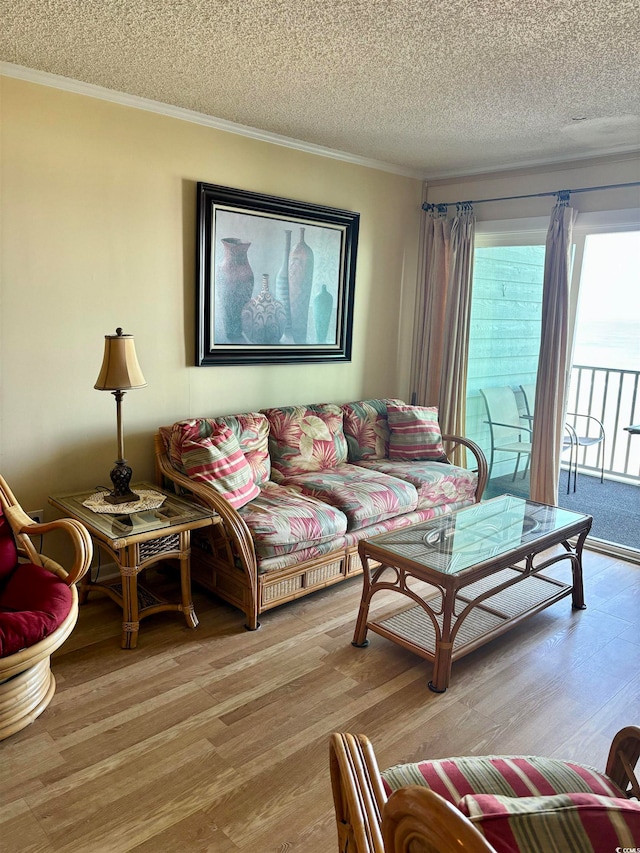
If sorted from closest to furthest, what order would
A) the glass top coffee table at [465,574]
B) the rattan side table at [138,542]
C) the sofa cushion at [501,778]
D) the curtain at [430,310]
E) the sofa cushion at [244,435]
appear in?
the sofa cushion at [501,778]
the glass top coffee table at [465,574]
the rattan side table at [138,542]
the sofa cushion at [244,435]
the curtain at [430,310]

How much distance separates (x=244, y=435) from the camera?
3.64 metres

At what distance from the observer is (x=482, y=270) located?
15.4 ft

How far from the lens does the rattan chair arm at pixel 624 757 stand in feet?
4.69

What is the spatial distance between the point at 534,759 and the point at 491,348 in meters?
3.62

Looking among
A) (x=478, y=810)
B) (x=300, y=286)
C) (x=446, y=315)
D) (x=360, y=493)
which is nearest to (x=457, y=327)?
(x=446, y=315)

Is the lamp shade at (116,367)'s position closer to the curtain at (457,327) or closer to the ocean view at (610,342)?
the curtain at (457,327)

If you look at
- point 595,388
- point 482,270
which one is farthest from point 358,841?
point 595,388

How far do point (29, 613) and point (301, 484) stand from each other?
5.88 ft

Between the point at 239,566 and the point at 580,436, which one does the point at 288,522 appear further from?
the point at 580,436

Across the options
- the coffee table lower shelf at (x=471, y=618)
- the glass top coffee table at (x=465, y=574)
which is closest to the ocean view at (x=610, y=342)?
the glass top coffee table at (x=465, y=574)

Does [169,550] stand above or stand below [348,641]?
above

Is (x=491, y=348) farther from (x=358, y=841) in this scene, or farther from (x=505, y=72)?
(x=358, y=841)

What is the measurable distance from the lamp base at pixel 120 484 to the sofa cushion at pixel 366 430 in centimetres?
171

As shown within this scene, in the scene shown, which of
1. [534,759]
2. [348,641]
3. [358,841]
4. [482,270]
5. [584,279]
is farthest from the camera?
[482,270]
